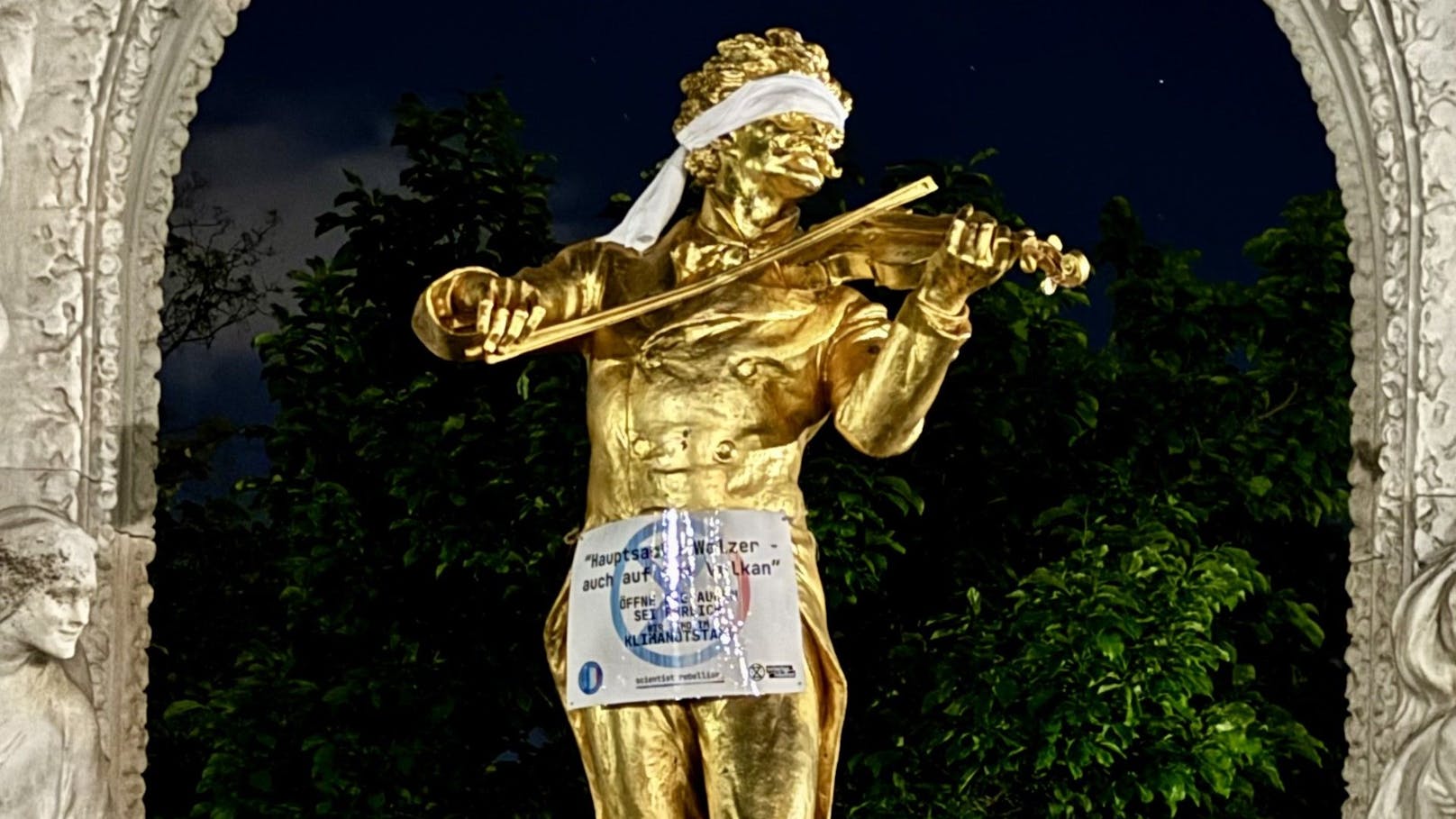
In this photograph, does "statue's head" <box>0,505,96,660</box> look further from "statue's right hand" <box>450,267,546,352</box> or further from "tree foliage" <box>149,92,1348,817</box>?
"tree foliage" <box>149,92,1348,817</box>

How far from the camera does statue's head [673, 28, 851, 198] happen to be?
20.4ft

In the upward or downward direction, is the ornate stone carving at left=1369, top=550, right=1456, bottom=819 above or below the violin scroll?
below

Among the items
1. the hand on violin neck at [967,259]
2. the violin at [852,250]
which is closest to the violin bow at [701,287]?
the violin at [852,250]

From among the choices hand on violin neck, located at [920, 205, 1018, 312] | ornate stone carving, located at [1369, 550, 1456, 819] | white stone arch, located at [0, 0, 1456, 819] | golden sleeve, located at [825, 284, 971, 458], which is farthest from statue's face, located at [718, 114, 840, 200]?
ornate stone carving, located at [1369, 550, 1456, 819]

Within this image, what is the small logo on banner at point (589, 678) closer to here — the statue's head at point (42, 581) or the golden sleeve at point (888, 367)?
the golden sleeve at point (888, 367)

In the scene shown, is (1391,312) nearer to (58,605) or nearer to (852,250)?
(852,250)

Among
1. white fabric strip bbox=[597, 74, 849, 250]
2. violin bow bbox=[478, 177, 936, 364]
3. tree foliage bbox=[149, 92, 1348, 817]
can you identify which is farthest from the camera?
tree foliage bbox=[149, 92, 1348, 817]

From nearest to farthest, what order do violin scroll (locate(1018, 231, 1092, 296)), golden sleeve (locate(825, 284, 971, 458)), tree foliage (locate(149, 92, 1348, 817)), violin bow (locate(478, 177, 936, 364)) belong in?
1. violin scroll (locate(1018, 231, 1092, 296))
2. golden sleeve (locate(825, 284, 971, 458))
3. violin bow (locate(478, 177, 936, 364))
4. tree foliage (locate(149, 92, 1348, 817))

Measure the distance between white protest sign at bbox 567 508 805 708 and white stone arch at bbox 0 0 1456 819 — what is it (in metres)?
0.91

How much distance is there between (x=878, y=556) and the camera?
8648mm

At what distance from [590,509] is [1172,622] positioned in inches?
113

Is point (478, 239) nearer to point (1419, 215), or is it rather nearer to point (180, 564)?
point (180, 564)

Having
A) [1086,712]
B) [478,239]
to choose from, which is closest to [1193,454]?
[1086,712]

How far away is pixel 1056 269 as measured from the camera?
5.80m
